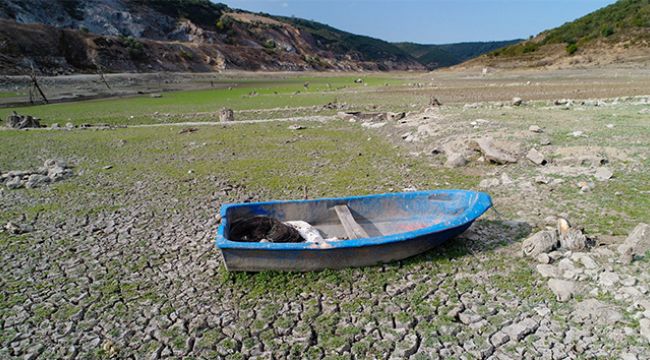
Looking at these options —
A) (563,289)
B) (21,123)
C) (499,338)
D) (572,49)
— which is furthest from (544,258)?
(572,49)

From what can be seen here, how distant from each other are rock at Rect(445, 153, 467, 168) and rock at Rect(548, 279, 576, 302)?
6044 millimetres

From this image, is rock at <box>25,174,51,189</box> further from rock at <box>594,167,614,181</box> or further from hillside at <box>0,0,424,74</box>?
hillside at <box>0,0,424,74</box>

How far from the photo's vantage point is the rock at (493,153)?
1054cm

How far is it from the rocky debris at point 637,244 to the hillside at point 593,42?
167 ft

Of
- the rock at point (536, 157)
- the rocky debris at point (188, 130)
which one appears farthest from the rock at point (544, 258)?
the rocky debris at point (188, 130)

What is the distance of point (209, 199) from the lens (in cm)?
966

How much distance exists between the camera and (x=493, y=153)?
35.1ft

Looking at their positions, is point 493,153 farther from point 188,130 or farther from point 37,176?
point 188,130

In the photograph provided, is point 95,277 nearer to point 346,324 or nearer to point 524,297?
point 346,324

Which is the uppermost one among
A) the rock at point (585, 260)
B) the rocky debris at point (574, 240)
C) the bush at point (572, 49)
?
the bush at point (572, 49)

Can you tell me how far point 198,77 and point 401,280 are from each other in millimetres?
66190

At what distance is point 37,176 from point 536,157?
1333 centimetres

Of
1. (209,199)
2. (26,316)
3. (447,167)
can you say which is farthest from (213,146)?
(26,316)

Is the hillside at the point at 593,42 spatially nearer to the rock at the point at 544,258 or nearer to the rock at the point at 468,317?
the rock at the point at 544,258
